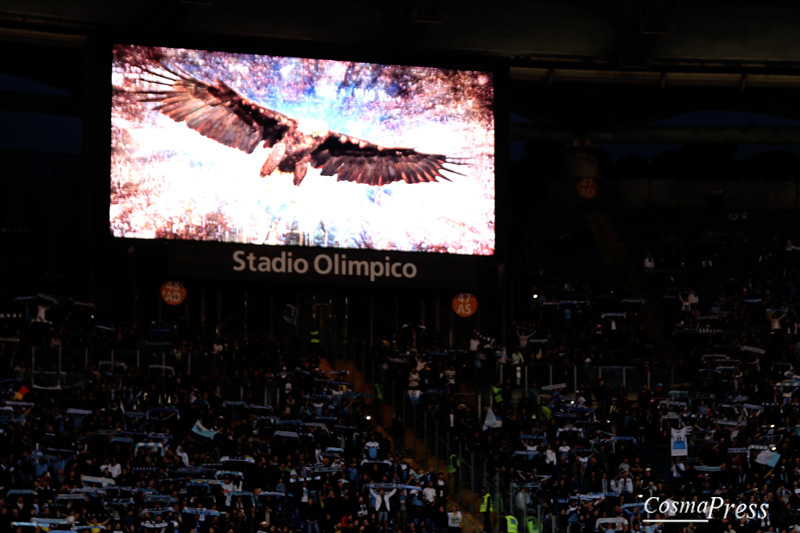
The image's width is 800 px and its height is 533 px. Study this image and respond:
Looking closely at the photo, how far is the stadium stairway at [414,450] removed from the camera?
32688 mm

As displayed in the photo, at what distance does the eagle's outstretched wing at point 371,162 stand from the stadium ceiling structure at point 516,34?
8.24 ft

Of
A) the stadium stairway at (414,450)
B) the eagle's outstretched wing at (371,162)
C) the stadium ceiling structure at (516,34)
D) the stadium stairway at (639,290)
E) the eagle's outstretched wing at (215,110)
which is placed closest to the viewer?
the stadium stairway at (414,450)

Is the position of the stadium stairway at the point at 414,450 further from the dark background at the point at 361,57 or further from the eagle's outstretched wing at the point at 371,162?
the eagle's outstretched wing at the point at 371,162

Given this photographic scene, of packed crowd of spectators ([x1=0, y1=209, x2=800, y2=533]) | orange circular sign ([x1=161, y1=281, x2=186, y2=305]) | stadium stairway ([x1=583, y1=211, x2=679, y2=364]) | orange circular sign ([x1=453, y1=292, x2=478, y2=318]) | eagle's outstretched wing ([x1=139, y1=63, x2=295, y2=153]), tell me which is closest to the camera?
packed crowd of spectators ([x1=0, y1=209, x2=800, y2=533])

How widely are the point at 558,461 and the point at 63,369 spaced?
10956 mm

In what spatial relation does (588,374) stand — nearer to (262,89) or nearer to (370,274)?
(370,274)

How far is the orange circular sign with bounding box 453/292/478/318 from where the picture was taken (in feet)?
133

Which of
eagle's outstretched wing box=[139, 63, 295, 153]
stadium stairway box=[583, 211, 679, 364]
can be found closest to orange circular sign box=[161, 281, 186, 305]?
eagle's outstretched wing box=[139, 63, 295, 153]

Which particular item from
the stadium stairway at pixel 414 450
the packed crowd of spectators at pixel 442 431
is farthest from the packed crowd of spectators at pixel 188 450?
the stadium stairway at pixel 414 450

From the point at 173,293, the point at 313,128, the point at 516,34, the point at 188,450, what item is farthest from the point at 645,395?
the point at 173,293

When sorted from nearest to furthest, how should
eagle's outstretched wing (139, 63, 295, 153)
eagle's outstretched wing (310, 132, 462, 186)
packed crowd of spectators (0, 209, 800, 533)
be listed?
1. packed crowd of spectators (0, 209, 800, 533)
2. eagle's outstretched wing (139, 63, 295, 153)
3. eagle's outstretched wing (310, 132, 462, 186)

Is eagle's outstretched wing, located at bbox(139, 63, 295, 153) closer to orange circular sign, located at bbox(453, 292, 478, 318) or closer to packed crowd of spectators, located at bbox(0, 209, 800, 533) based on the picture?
packed crowd of spectators, located at bbox(0, 209, 800, 533)

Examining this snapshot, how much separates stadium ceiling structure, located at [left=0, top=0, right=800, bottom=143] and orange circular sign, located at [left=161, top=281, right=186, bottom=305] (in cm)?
515

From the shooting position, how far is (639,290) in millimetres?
47375
